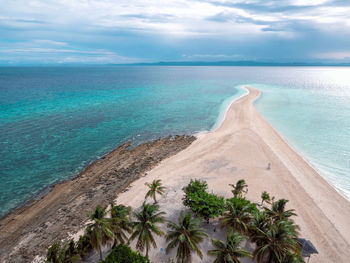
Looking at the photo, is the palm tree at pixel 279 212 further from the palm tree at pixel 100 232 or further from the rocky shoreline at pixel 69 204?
the rocky shoreline at pixel 69 204

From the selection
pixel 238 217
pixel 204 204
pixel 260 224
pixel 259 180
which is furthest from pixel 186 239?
pixel 259 180

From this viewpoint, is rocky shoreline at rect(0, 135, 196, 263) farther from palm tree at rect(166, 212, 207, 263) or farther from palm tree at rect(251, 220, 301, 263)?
palm tree at rect(251, 220, 301, 263)

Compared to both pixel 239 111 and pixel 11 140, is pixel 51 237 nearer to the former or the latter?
pixel 11 140

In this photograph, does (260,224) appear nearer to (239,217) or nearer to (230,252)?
(239,217)

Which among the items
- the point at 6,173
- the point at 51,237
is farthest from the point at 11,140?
the point at 51,237

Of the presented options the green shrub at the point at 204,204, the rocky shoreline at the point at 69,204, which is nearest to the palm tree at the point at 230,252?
the green shrub at the point at 204,204

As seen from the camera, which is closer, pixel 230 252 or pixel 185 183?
pixel 230 252

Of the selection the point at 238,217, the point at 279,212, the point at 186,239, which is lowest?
the point at 238,217
